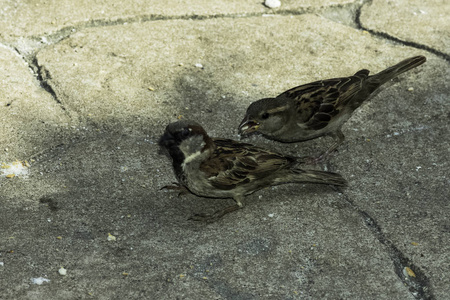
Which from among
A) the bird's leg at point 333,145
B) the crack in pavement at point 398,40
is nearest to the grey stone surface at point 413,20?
the crack in pavement at point 398,40

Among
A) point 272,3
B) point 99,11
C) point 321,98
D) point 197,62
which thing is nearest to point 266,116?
point 321,98

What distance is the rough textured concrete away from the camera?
12.2 ft

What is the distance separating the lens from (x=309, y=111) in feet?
16.2

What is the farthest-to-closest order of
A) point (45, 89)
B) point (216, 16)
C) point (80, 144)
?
point (216, 16) → point (45, 89) → point (80, 144)

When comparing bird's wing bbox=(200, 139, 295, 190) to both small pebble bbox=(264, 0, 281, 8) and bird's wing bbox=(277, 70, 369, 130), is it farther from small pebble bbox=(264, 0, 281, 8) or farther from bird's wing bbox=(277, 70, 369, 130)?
small pebble bbox=(264, 0, 281, 8)

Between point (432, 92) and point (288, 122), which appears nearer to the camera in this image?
point (288, 122)

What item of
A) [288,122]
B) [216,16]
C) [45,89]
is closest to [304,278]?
A: [288,122]

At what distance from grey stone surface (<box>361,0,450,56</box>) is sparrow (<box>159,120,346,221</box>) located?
2373mm

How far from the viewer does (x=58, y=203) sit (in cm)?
420

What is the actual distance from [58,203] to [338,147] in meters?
2.19

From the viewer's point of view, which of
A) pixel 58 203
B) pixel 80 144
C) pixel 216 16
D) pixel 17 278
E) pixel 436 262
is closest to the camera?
pixel 17 278

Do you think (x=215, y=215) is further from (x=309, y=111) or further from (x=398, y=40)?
(x=398, y=40)

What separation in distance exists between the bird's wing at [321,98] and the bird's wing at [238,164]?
61 cm

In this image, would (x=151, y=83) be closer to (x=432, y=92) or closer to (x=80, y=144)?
(x=80, y=144)
